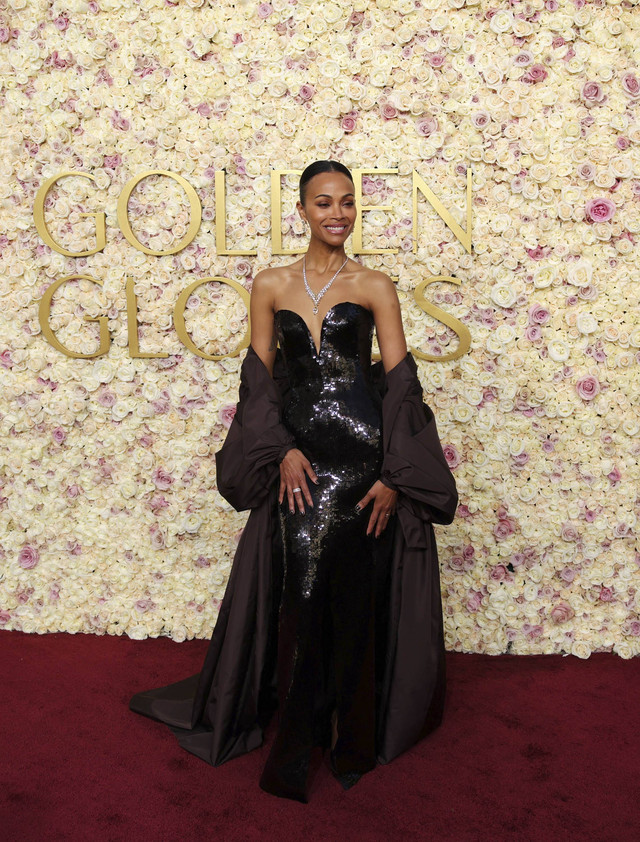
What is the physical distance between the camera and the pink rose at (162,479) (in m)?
3.51

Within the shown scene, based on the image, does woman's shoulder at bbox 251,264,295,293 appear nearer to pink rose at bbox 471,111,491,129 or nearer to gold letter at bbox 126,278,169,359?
gold letter at bbox 126,278,169,359

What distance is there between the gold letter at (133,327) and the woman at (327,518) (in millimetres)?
1062

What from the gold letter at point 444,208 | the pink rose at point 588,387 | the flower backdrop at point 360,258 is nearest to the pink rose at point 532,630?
the flower backdrop at point 360,258

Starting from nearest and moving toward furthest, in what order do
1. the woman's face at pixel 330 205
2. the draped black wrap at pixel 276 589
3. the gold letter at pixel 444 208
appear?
the woman's face at pixel 330 205
the draped black wrap at pixel 276 589
the gold letter at pixel 444 208

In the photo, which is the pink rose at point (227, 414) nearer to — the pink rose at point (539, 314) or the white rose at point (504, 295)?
the white rose at point (504, 295)

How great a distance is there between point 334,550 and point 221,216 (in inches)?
68.5

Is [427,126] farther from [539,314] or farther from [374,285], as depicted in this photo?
[374,285]

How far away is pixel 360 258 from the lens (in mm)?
3324

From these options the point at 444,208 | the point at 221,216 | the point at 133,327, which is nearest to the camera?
the point at 444,208

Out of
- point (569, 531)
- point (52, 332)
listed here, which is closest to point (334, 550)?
point (569, 531)

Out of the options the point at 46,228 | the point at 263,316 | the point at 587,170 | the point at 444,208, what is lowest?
the point at 263,316

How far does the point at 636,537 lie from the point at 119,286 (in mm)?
2693

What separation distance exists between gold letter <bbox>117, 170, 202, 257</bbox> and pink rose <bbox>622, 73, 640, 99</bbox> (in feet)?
6.35

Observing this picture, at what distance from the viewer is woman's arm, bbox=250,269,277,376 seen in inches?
97.8
